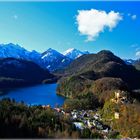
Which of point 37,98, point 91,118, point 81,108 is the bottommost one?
point 91,118

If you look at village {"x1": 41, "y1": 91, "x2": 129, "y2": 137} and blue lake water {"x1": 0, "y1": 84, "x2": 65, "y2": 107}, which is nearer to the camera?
village {"x1": 41, "y1": 91, "x2": 129, "y2": 137}

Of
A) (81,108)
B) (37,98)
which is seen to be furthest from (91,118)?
(37,98)

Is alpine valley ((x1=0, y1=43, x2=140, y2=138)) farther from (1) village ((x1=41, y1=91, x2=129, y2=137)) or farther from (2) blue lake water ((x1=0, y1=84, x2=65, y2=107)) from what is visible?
(2) blue lake water ((x1=0, y1=84, x2=65, y2=107))

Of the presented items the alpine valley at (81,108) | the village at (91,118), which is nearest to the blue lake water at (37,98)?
the alpine valley at (81,108)

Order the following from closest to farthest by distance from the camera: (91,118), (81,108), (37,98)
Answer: (91,118) → (81,108) → (37,98)

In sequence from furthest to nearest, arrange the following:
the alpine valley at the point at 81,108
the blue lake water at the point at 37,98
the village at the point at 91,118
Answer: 1. the blue lake water at the point at 37,98
2. the village at the point at 91,118
3. the alpine valley at the point at 81,108

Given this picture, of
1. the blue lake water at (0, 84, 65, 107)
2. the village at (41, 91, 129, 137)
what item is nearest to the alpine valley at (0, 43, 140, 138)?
the village at (41, 91, 129, 137)

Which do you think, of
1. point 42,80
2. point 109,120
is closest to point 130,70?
point 42,80

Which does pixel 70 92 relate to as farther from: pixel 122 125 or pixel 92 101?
pixel 122 125

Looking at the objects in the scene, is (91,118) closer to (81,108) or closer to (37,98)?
(81,108)

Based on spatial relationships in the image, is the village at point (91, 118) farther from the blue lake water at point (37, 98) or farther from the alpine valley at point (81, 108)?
the blue lake water at point (37, 98)

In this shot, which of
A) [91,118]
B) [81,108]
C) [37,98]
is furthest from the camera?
[37,98]
